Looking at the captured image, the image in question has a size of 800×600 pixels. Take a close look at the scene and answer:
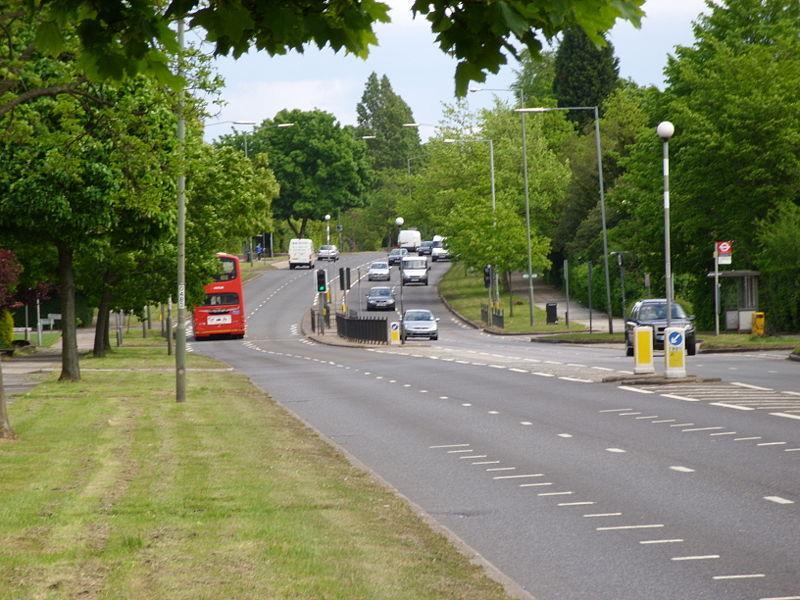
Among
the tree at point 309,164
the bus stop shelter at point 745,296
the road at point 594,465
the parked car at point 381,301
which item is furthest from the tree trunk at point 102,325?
the tree at point 309,164

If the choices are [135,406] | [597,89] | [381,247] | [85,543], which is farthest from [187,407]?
[381,247]

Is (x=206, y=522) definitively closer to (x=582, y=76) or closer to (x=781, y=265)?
(x=781, y=265)

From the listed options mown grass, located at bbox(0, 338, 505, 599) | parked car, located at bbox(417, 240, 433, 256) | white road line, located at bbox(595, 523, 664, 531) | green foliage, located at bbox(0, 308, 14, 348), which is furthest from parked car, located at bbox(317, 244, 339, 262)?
white road line, located at bbox(595, 523, 664, 531)

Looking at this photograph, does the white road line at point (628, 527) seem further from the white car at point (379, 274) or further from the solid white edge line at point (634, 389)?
the white car at point (379, 274)

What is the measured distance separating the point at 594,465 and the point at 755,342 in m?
32.2

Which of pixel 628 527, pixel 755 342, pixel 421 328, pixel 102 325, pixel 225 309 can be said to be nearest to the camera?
pixel 628 527

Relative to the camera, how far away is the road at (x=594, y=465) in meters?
9.69

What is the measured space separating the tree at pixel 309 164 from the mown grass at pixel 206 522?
13554cm

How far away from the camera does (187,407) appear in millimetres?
25422

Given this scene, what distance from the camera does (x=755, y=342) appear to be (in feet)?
152

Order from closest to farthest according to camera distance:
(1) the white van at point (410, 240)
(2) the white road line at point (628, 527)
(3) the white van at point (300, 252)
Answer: (2) the white road line at point (628, 527) → (3) the white van at point (300, 252) → (1) the white van at point (410, 240)

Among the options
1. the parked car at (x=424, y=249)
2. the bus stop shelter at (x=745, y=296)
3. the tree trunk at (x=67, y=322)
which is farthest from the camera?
the parked car at (x=424, y=249)

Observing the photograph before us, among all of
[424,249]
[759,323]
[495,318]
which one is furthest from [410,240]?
[759,323]

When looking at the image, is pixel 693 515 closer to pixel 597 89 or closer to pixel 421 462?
pixel 421 462
